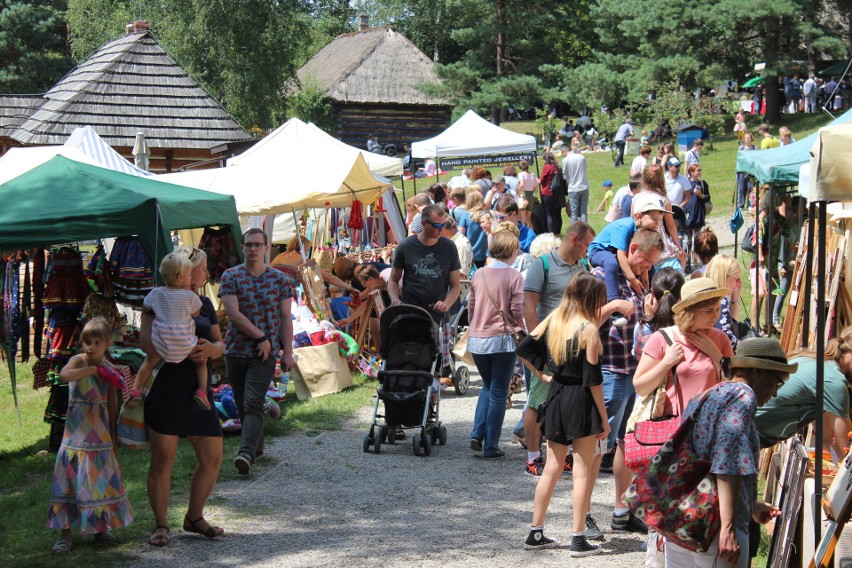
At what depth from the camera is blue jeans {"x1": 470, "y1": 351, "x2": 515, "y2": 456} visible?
307 inches

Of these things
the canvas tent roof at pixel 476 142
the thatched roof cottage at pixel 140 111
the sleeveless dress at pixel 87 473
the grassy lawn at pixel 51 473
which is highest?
the thatched roof cottage at pixel 140 111

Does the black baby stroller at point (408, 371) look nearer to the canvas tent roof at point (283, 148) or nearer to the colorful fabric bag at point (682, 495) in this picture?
the colorful fabric bag at point (682, 495)

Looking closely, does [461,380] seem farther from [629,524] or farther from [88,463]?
[88,463]

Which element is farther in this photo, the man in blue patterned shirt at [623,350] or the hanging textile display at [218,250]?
the hanging textile display at [218,250]

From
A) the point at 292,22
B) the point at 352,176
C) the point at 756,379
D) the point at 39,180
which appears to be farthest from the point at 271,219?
the point at 292,22

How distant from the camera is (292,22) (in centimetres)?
3534

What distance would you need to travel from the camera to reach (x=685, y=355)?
5.00 metres

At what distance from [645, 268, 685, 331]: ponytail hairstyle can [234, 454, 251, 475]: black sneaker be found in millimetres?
3051

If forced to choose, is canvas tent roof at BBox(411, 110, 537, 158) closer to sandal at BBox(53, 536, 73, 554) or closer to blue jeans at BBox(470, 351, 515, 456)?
blue jeans at BBox(470, 351, 515, 456)

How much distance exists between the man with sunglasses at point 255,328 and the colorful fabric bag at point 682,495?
381cm

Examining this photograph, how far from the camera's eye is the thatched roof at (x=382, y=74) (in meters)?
45.0

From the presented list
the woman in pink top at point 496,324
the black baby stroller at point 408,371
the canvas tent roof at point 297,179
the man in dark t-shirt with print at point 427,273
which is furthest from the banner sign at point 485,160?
the woman in pink top at point 496,324

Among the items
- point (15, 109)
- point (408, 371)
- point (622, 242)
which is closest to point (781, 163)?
point (622, 242)

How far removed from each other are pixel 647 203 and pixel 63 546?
4.80 meters
